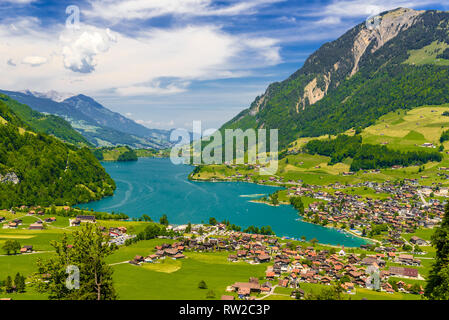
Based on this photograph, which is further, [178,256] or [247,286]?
[178,256]

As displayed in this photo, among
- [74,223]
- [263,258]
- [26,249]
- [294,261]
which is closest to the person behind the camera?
[26,249]

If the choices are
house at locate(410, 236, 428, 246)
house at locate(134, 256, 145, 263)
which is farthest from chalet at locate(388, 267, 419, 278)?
house at locate(134, 256, 145, 263)

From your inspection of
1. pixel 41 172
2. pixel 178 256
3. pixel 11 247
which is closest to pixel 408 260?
pixel 178 256

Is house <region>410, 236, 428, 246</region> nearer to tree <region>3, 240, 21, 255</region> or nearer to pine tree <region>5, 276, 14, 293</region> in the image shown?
pine tree <region>5, 276, 14, 293</region>

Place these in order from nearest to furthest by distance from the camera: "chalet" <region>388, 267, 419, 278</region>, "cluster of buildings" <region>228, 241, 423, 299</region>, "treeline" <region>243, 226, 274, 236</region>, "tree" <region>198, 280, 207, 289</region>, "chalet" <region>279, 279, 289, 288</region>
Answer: "tree" <region>198, 280, 207, 289</region> < "cluster of buildings" <region>228, 241, 423, 299</region> < "chalet" <region>279, 279, 289, 288</region> < "chalet" <region>388, 267, 419, 278</region> < "treeline" <region>243, 226, 274, 236</region>

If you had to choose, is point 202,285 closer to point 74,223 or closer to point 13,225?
point 74,223
